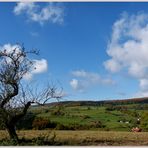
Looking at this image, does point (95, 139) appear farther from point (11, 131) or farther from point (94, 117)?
point (94, 117)

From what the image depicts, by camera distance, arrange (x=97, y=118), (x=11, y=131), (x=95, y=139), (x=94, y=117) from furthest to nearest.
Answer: (x=94, y=117) < (x=97, y=118) < (x=95, y=139) < (x=11, y=131)

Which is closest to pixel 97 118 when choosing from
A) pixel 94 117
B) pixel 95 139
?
pixel 94 117

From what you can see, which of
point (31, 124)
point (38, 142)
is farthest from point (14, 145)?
point (31, 124)

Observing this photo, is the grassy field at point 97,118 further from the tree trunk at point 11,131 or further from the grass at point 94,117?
the tree trunk at point 11,131

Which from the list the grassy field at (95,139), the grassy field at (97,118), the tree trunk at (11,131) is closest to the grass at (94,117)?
the grassy field at (97,118)

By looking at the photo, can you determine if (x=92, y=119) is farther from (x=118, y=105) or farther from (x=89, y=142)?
(x=89, y=142)

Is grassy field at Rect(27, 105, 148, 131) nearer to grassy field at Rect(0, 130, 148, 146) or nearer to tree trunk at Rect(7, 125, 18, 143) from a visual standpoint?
grassy field at Rect(0, 130, 148, 146)

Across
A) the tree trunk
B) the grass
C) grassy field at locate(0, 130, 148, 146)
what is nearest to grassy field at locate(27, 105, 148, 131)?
the grass

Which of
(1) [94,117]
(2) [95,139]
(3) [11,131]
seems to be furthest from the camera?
(1) [94,117]

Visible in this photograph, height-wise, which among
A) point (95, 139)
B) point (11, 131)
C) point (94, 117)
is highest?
point (11, 131)

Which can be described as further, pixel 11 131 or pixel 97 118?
pixel 97 118

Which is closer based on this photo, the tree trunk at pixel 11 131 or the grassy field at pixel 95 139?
the grassy field at pixel 95 139

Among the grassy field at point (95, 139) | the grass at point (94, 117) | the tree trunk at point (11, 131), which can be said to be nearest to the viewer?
the grassy field at point (95, 139)

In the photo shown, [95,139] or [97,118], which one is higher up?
[95,139]
